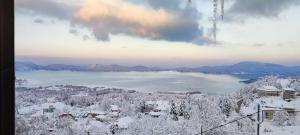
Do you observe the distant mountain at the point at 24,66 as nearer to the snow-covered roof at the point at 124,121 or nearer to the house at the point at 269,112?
the snow-covered roof at the point at 124,121

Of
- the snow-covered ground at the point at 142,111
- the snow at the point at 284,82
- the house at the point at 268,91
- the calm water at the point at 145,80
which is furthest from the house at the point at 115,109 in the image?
the snow at the point at 284,82

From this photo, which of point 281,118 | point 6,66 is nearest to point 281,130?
point 281,118

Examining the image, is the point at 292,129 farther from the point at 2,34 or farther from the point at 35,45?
the point at 2,34

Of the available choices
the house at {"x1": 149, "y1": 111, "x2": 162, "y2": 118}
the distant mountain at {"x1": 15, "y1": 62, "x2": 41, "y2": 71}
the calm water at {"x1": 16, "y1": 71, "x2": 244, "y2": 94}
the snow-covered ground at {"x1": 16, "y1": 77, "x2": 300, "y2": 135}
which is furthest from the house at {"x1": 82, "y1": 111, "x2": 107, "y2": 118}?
the distant mountain at {"x1": 15, "y1": 62, "x2": 41, "y2": 71}

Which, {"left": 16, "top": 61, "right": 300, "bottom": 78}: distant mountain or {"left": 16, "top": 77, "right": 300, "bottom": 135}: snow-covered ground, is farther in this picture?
{"left": 16, "top": 61, "right": 300, "bottom": 78}: distant mountain

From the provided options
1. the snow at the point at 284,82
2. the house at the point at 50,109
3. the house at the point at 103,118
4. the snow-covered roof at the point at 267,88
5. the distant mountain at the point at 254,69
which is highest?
the distant mountain at the point at 254,69

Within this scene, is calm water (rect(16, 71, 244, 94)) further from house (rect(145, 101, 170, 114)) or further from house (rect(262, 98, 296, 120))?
house (rect(262, 98, 296, 120))
